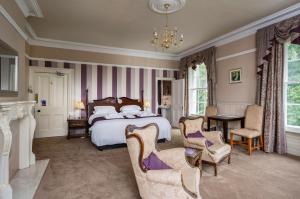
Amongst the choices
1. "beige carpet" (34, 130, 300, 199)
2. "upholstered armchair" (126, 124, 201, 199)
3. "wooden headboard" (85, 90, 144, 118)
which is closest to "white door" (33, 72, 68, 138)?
"wooden headboard" (85, 90, 144, 118)

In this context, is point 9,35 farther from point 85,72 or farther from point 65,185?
point 85,72

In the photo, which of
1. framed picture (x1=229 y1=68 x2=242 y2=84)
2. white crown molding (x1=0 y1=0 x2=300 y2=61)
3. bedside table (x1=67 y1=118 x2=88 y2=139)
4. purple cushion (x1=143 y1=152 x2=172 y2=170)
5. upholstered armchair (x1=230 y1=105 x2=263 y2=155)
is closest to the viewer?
purple cushion (x1=143 y1=152 x2=172 y2=170)

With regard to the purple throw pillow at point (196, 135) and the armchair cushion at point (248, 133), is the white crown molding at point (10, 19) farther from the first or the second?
the armchair cushion at point (248, 133)

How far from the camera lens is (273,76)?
4.15 meters

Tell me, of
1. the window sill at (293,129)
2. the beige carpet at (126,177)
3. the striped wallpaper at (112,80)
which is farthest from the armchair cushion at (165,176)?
the striped wallpaper at (112,80)

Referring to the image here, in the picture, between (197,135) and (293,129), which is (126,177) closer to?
(197,135)

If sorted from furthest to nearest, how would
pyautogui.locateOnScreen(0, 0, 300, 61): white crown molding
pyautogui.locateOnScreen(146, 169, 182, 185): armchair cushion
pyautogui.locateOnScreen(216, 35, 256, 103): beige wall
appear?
1. pyautogui.locateOnScreen(216, 35, 256, 103): beige wall
2. pyautogui.locateOnScreen(0, 0, 300, 61): white crown molding
3. pyautogui.locateOnScreen(146, 169, 182, 185): armchair cushion

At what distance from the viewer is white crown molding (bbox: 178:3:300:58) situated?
3.82 m

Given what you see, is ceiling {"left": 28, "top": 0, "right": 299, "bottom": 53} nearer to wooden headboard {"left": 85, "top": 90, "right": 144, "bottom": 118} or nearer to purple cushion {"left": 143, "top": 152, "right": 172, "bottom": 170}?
wooden headboard {"left": 85, "top": 90, "right": 144, "bottom": 118}

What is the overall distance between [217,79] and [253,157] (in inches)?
104

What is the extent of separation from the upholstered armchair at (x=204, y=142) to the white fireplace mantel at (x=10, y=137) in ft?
8.59

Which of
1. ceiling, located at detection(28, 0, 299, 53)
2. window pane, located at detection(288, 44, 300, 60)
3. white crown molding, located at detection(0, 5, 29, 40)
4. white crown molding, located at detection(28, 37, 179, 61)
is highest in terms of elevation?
ceiling, located at detection(28, 0, 299, 53)

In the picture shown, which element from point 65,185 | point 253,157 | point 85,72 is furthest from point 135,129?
point 85,72

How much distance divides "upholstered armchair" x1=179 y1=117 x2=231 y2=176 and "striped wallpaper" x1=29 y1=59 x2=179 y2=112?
375cm
